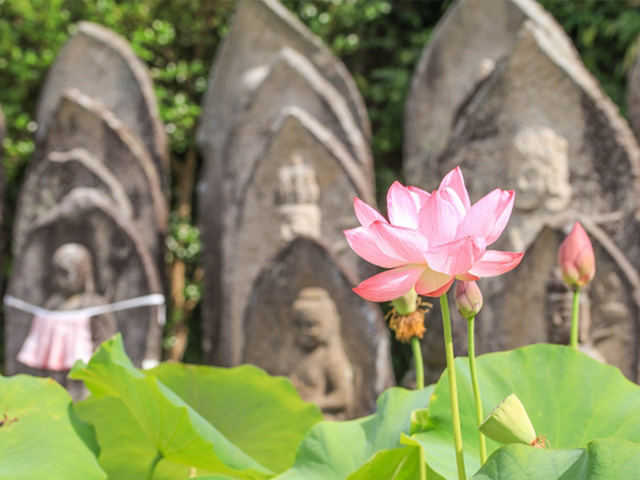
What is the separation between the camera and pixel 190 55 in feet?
18.3

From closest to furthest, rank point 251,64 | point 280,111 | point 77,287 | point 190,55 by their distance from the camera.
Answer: point 77,287 → point 280,111 → point 251,64 → point 190,55

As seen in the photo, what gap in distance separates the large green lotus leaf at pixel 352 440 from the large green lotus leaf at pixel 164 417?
47mm

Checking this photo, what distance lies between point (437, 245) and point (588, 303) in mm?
2508

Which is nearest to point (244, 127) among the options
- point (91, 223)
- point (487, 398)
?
point (91, 223)

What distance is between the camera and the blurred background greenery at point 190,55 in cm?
485

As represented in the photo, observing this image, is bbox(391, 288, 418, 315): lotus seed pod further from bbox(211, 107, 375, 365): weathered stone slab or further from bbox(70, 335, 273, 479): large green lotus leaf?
bbox(211, 107, 375, 365): weathered stone slab

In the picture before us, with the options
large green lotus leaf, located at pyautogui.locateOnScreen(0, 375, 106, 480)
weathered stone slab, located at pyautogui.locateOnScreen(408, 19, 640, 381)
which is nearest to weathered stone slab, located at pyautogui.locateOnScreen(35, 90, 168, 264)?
weathered stone slab, located at pyautogui.locateOnScreen(408, 19, 640, 381)

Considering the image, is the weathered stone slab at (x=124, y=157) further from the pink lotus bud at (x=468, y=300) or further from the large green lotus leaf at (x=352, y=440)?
the pink lotus bud at (x=468, y=300)

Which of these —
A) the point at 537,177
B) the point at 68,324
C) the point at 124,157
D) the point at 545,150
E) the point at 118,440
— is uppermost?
the point at 124,157

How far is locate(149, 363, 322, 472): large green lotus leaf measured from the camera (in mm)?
958

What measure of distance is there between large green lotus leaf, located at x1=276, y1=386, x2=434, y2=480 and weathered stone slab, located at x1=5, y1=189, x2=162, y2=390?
2949 millimetres

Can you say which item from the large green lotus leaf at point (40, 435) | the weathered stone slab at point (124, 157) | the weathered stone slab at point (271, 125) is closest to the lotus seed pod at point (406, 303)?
the large green lotus leaf at point (40, 435)

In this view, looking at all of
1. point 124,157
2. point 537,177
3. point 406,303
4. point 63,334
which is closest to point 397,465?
point 406,303

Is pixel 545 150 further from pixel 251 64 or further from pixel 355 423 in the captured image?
pixel 355 423
